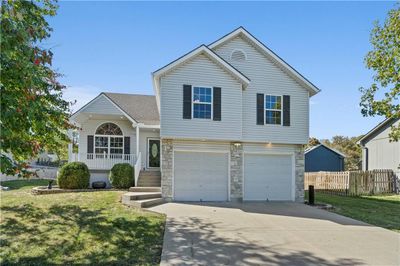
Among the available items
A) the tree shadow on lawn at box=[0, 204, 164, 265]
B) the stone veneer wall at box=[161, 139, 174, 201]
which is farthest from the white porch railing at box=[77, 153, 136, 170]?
the tree shadow on lawn at box=[0, 204, 164, 265]

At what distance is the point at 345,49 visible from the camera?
13.8 metres

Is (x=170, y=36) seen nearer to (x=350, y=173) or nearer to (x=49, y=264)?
(x=49, y=264)

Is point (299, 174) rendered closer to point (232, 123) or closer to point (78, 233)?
point (232, 123)

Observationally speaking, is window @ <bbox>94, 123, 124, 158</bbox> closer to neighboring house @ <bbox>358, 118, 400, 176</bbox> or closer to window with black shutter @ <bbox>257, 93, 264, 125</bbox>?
window with black shutter @ <bbox>257, 93, 264, 125</bbox>

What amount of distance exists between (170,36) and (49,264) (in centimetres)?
974

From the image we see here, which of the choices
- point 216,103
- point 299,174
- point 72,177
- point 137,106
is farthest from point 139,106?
point 299,174

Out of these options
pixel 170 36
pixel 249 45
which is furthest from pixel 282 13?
pixel 170 36

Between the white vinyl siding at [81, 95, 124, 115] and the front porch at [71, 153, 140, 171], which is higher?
the white vinyl siding at [81, 95, 124, 115]

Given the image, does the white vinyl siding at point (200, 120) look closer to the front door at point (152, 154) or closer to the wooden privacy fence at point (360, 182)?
the front door at point (152, 154)

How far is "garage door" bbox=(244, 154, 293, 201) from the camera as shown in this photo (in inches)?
596

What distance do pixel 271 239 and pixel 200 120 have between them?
283 inches

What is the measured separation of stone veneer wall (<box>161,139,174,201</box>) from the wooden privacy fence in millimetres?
11709

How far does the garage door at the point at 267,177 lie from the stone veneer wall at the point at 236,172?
418mm

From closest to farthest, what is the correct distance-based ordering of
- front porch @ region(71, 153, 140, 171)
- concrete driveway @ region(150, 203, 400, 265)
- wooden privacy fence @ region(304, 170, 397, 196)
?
concrete driveway @ region(150, 203, 400, 265) → front porch @ region(71, 153, 140, 171) → wooden privacy fence @ region(304, 170, 397, 196)
